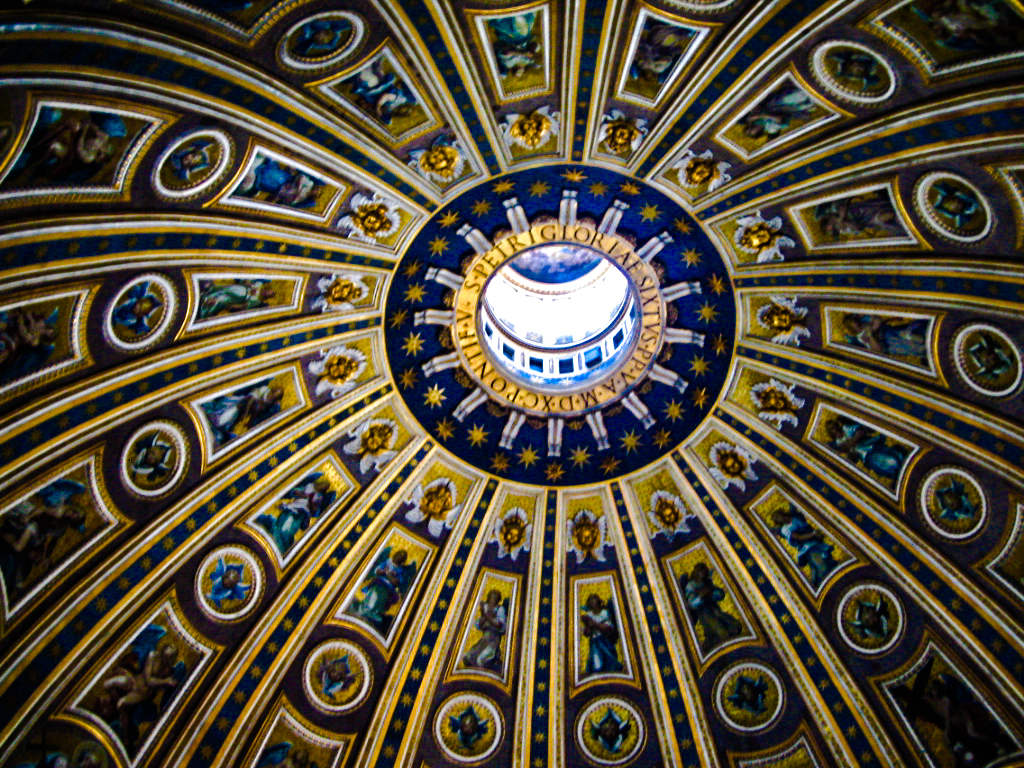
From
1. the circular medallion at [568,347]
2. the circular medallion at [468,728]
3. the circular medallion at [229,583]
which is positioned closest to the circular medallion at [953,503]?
the circular medallion at [568,347]

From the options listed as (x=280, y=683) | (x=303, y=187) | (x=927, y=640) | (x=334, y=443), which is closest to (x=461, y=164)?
(x=303, y=187)

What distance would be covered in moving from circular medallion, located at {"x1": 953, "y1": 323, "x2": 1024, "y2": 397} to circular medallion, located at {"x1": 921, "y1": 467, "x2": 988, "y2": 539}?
1856 millimetres

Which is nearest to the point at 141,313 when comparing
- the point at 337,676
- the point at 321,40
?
the point at 321,40

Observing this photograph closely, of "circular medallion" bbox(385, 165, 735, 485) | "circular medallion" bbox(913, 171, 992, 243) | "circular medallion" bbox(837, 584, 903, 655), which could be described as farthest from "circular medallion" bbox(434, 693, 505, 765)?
"circular medallion" bbox(913, 171, 992, 243)

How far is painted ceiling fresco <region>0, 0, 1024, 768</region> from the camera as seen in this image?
1491 centimetres

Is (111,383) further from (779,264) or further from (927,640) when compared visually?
(927,640)

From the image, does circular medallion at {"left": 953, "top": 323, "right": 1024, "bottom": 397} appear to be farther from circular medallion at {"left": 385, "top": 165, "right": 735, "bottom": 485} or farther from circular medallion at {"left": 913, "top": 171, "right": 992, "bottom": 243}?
circular medallion at {"left": 385, "top": 165, "right": 735, "bottom": 485}

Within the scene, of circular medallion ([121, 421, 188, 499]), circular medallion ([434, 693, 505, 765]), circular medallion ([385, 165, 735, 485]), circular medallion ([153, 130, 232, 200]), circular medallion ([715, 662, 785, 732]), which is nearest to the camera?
circular medallion ([153, 130, 232, 200])

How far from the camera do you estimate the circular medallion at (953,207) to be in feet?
52.2

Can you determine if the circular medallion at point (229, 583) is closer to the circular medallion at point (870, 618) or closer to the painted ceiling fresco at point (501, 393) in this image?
the painted ceiling fresco at point (501, 393)

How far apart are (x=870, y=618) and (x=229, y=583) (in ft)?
44.4

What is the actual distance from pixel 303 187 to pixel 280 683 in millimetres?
10448

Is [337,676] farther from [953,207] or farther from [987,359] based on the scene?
[953,207]

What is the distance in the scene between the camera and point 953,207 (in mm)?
16266
